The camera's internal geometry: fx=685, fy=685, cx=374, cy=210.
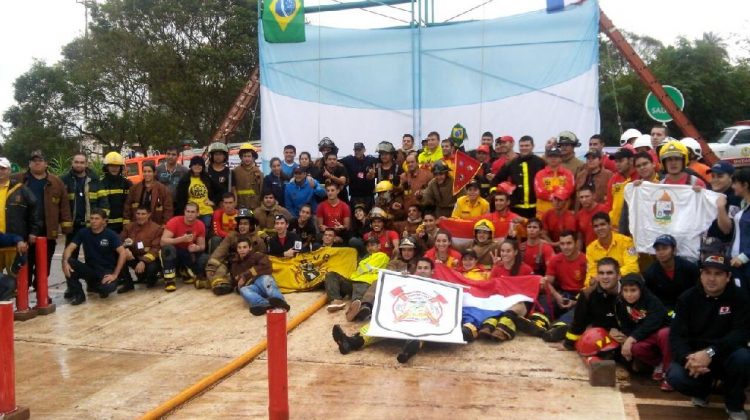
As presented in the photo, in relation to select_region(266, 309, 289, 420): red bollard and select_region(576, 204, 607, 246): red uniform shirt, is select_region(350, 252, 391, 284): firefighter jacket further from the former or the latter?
select_region(266, 309, 289, 420): red bollard

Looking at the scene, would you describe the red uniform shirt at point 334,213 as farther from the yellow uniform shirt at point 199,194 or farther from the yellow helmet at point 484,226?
the yellow helmet at point 484,226

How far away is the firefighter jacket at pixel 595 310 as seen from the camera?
251 inches

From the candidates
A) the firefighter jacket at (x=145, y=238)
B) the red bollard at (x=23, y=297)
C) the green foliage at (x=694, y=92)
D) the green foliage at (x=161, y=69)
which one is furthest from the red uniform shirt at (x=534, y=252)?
the green foliage at (x=694, y=92)

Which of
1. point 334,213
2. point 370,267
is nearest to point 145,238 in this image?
point 334,213

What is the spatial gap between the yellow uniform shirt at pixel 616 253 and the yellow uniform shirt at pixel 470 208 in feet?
6.49

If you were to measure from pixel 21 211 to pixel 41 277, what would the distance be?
91 centimetres

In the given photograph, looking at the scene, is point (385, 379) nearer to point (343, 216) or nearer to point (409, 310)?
point (409, 310)

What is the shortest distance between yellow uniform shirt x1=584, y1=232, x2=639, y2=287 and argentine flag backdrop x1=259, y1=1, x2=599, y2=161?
19.1ft

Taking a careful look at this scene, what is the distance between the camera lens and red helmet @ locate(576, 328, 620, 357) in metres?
6.20

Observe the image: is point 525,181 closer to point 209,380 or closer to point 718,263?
point 718,263

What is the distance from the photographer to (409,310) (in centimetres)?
725

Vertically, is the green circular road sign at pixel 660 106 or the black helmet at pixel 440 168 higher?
the green circular road sign at pixel 660 106

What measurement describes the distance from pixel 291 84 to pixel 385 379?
9.42 meters

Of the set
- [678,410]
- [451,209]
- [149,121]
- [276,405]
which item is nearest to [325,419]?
[276,405]
